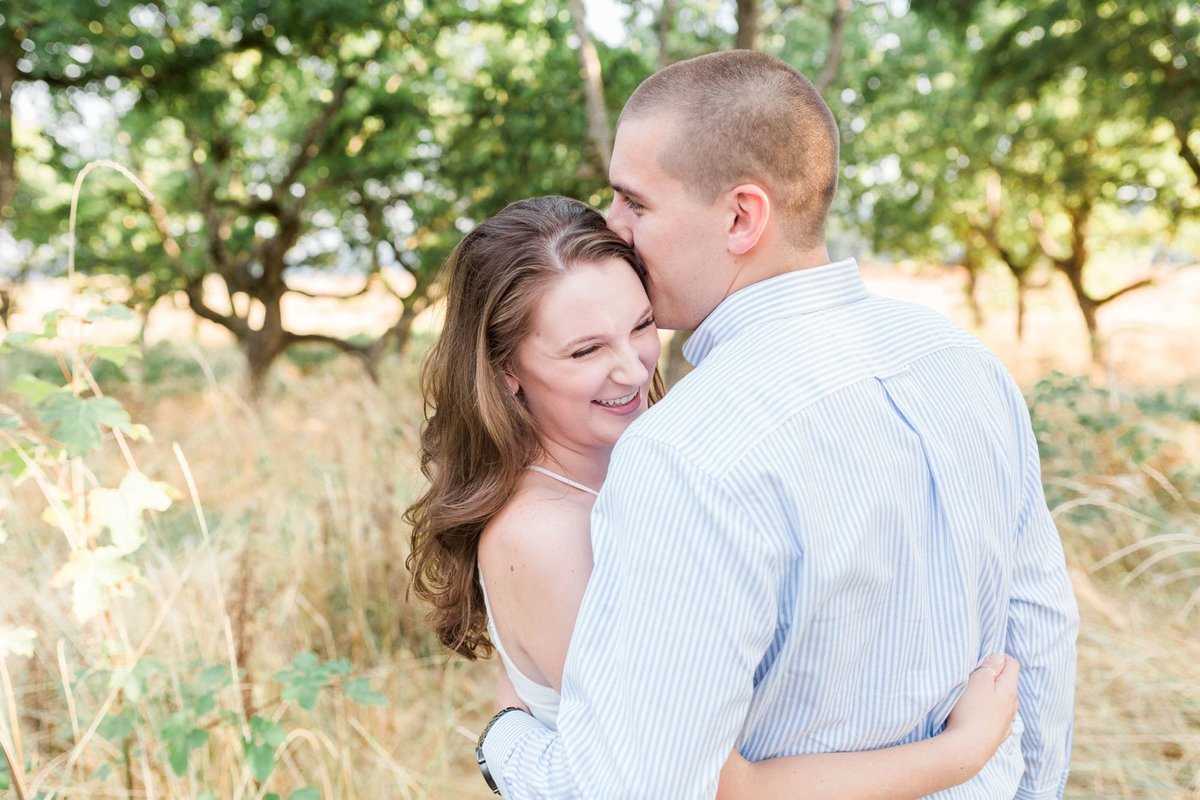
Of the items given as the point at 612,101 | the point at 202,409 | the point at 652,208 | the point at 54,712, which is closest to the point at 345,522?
the point at 54,712

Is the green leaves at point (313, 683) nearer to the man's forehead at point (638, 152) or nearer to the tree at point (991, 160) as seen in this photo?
the man's forehead at point (638, 152)

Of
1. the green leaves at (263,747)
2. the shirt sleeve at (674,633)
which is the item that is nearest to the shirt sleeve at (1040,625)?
the shirt sleeve at (674,633)

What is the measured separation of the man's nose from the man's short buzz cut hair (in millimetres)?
173

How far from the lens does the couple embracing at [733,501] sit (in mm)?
1048

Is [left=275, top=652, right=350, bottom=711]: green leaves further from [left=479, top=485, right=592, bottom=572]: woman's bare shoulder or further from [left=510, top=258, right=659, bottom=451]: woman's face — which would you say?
[left=510, top=258, right=659, bottom=451]: woman's face

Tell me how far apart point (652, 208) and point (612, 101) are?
6.43 metres

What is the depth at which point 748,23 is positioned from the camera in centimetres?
515

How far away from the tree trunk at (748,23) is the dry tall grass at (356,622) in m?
2.55

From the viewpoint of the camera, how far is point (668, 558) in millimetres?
1038

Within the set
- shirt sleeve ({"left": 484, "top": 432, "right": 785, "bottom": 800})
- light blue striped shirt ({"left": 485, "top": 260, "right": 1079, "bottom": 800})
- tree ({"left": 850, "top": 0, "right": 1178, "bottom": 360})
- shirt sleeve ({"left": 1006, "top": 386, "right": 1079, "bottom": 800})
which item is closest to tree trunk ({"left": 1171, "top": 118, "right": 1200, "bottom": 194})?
tree ({"left": 850, "top": 0, "right": 1178, "bottom": 360})

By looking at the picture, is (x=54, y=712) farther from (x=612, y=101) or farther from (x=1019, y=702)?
(x=612, y=101)

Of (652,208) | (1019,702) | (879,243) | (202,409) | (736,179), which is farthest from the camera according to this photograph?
(879,243)

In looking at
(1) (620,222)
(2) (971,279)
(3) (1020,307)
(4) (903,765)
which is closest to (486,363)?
(1) (620,222)

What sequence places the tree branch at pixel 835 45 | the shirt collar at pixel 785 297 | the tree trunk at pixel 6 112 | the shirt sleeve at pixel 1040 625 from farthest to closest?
the tree trunk at pixel 6 112
the tree branch at pixel 835 45
the shirt sleeve at pixel 1040 625
the shirt collar at pixel 785 297
